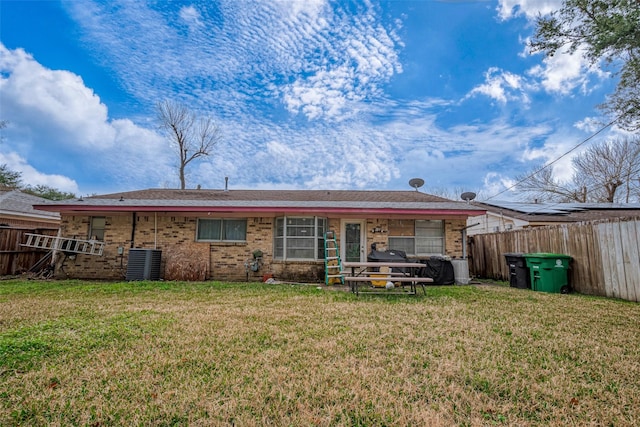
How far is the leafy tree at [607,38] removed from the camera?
22.9 ft

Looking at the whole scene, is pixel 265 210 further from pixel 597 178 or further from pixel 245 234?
pixel 597 178

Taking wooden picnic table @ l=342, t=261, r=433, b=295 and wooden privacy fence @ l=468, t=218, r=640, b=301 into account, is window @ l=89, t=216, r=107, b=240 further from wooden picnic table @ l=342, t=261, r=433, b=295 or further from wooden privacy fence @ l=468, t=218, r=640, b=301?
wooden privacy fence @ l=468, t=218, r=640, b=301

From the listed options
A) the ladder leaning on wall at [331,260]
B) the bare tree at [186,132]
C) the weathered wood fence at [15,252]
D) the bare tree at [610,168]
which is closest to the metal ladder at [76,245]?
the weathered wood fence at [15,252]

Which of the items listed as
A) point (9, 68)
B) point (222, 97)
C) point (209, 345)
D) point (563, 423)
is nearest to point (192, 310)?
point (209, 345)

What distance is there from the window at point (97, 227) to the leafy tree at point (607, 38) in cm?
1487

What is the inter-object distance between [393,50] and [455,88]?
17.8 ft

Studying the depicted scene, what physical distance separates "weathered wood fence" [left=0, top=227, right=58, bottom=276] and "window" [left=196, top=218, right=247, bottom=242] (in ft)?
21.1

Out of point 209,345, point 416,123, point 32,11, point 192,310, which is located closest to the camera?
point 209,345

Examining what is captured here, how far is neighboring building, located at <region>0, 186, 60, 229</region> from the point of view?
14266mm

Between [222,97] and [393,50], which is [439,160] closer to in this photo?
[393,50]

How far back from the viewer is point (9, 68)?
12.2 meters

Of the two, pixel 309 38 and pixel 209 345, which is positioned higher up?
pixel 309 38

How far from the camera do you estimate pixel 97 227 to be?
35.9 ft

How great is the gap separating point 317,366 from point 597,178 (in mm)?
28837
